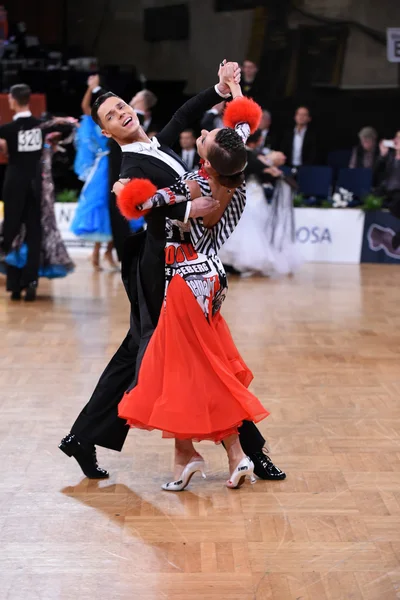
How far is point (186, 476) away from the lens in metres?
3.11

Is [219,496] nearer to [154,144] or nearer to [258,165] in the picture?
[154,144]

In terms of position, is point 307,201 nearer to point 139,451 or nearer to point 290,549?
point 139,451

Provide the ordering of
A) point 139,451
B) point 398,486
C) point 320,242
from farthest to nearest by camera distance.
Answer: point 320,242, point 139,451, point 398,486

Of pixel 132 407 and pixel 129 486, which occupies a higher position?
pixel 132 407

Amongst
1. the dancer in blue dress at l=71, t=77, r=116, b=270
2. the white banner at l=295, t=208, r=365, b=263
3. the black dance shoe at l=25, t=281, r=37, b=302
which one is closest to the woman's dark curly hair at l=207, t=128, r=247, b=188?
the black dance shoe at l=25, t=281, r=37, b=302

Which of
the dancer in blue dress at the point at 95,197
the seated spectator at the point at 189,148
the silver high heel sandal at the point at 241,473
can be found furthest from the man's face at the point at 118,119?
the seated spectator at the point at 189,148

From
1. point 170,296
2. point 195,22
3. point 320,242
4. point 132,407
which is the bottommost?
point 320,242

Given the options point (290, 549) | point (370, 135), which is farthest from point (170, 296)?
point (370, 135)

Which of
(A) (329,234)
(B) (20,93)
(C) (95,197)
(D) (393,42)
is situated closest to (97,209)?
(C) (95,197)

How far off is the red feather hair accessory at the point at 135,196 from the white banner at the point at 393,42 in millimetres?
8776

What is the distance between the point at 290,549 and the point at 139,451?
1047 mm

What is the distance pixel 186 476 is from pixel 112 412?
0.34m

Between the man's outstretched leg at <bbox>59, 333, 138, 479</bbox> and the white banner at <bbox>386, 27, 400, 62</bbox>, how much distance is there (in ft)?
28.1

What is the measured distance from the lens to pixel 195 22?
1109 cm
